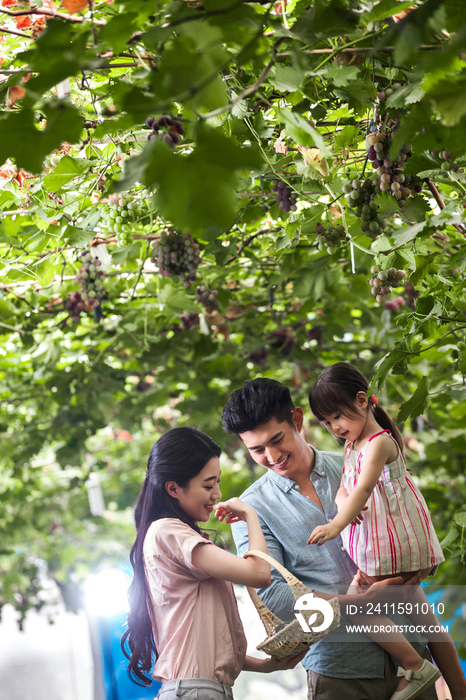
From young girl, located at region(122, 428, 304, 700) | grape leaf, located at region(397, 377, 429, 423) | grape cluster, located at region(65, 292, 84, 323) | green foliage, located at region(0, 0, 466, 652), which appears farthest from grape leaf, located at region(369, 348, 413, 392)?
grape cluster, located at region(65, 292, 84, 323)

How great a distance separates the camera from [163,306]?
226 centimetres

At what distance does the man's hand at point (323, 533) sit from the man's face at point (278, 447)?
192 millimetres

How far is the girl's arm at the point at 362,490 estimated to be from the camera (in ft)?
4.36

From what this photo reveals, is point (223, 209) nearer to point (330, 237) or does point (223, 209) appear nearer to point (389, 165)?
point (389, 165)

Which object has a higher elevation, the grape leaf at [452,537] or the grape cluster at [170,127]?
the grape cluster at [170,127]

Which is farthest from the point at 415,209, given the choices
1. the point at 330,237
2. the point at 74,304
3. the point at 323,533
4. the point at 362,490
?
the point at 74,304

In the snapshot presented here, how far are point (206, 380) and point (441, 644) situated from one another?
178 cm

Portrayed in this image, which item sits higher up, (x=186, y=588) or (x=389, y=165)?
A: (x=389, y=165)

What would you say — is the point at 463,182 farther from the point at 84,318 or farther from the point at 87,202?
the point at 84,318

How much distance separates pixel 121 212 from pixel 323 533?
92 cm

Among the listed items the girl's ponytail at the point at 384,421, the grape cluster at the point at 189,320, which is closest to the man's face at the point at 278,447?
the girl's ponytail at the point at 384,421

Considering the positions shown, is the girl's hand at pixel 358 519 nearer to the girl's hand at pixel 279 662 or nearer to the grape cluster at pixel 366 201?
the girl's hand at pixel 279 662

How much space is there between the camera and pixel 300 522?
142cm

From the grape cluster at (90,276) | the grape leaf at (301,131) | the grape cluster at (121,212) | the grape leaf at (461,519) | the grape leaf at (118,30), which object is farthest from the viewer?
the grape cluster at (90,276)
